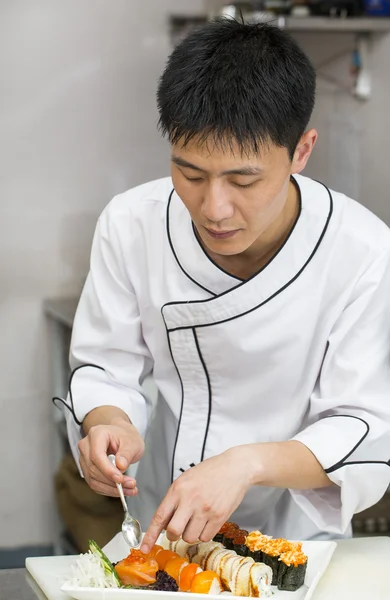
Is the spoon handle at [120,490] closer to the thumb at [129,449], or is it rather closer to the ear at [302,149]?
the thumb at [129,449]

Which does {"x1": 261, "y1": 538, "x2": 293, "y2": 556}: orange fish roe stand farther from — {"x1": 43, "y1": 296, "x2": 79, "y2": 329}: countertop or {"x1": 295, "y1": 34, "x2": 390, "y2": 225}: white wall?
{"x1": 295, "y1": 34, "x2": 390, "y2": 225}: white wall

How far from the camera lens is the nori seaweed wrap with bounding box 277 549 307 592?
3.99ft

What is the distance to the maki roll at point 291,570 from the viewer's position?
1.21m

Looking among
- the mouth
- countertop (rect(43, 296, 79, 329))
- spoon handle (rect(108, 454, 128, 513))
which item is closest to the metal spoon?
spoon handle (rect(108, 454, 128, 513))

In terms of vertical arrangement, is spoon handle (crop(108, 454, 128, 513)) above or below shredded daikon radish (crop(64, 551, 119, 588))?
above

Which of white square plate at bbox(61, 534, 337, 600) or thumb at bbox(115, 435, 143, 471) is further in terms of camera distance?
thumb at bbox(115, 435, 143, 471)

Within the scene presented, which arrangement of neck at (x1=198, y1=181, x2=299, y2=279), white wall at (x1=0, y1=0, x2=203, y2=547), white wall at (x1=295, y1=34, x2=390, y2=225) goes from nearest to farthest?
neck at (x1=198, y1=181, x2=299, y2=279)
white wall at (x1=0, y1=0, x2=203, y2=547)
white wall at (x1=295, y1=34, x2=390, y2=225)

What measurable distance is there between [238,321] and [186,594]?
486 mm

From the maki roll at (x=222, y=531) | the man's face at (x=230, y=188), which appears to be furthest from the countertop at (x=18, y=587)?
the man's face at (x=230, y=188)

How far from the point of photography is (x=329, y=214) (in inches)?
57.9

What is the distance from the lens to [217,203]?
1.23 metres

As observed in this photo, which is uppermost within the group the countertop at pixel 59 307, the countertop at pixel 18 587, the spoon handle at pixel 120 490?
the spoon handle at pixel 120 490

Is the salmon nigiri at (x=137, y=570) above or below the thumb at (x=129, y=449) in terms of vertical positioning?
below

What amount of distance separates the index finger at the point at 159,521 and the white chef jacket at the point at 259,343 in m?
0.25
